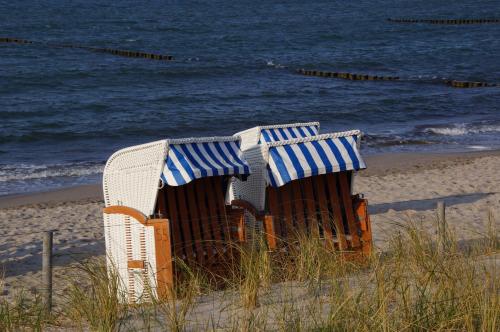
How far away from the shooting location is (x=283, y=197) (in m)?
8.85

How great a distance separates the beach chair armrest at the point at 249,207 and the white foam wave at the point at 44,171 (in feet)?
29.0

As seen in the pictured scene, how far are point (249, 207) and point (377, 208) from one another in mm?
4336

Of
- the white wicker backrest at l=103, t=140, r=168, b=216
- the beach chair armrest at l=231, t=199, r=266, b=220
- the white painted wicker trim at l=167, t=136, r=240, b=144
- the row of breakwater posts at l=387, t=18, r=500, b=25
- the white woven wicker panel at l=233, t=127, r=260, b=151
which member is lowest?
the beach chair armrest at l=231, t=199, r=266, b=220

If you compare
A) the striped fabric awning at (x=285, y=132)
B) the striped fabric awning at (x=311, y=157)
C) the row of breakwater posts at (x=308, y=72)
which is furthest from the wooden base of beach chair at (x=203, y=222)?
the row of breakwater posts at (x=308, y=72)

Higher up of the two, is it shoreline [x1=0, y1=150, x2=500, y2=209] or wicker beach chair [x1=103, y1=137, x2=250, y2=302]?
shoreline [x1=0, y1=150, x2=500, y2=209]

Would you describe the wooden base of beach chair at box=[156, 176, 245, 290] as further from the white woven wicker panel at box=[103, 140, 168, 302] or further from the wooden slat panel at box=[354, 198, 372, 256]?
the wooden slat panel at box=[354, 198, 372, 256]

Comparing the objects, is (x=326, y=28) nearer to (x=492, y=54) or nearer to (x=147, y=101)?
(x=492, y=54)

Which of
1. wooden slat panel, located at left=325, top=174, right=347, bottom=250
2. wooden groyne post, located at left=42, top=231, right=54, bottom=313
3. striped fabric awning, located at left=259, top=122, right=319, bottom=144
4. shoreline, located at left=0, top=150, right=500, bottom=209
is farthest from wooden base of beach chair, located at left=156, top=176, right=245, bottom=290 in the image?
shoreline, located at left=0, top=150, right=500, bottom=209

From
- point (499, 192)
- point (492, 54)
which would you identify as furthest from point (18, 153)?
point (492, 54)

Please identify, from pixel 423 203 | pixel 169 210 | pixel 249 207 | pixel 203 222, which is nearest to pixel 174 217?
pixel 169 210

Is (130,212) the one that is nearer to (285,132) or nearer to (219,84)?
(285,132)

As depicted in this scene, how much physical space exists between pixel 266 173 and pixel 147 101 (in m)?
20.5

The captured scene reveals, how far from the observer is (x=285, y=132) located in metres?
10.1

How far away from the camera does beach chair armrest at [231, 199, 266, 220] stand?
8758mm
